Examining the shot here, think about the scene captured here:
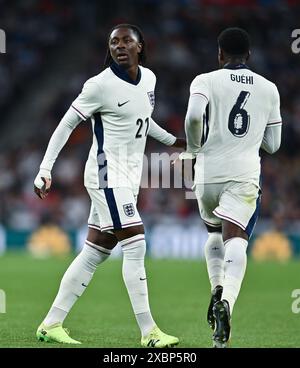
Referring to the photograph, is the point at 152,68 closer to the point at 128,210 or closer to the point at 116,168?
the point at 116,168

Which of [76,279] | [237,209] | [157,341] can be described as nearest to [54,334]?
[76,279]

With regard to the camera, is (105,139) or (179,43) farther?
(179,43)

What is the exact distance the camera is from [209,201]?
7.08m

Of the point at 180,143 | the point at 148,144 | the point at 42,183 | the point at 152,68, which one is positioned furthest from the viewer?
the point at 152,68

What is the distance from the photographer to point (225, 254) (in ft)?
22.3

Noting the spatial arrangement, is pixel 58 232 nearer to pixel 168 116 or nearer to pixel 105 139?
pixel 168 116

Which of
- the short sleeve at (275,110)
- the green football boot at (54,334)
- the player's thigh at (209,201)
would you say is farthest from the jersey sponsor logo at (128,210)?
the short sleeve at (275,110)

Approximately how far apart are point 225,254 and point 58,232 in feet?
43.1

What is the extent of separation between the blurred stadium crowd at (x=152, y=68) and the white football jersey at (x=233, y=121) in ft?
40.5

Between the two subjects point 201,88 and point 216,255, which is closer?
point 201,88

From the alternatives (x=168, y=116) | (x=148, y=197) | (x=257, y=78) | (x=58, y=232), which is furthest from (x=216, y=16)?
(x=257, y=78)

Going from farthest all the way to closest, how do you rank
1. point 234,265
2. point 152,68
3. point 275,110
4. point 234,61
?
point 152,68 → point 275,110 → point 234,61 → point 234,265

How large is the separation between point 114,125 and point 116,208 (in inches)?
23.4

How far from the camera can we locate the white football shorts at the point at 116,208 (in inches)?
271
